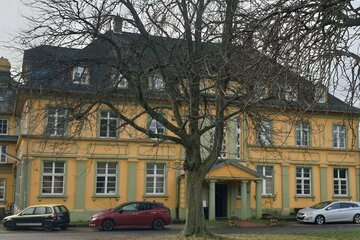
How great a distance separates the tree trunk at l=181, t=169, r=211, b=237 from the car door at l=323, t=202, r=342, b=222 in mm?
16222

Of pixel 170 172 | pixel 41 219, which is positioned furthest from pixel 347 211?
pixel 41 219

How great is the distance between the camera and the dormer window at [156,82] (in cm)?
2047

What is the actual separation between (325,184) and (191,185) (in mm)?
22836

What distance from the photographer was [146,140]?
35.3 metres

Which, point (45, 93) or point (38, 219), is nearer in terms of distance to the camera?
point (45, 93)

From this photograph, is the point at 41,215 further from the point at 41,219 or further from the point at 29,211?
the point at 29,211

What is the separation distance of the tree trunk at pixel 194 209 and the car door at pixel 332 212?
1622 centimetres

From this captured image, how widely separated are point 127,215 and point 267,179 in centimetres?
1405

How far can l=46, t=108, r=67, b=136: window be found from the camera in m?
19.1

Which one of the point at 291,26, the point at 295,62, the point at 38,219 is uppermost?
the point at 291,26

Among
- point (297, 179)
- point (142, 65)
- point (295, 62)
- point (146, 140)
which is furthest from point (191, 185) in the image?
point (297, 179)

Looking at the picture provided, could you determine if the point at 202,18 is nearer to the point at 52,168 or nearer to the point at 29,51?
the point at 29,51

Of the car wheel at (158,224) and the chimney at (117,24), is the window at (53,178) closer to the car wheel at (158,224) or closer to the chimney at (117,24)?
the car wheel at (158,224)

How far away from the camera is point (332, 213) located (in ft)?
112
